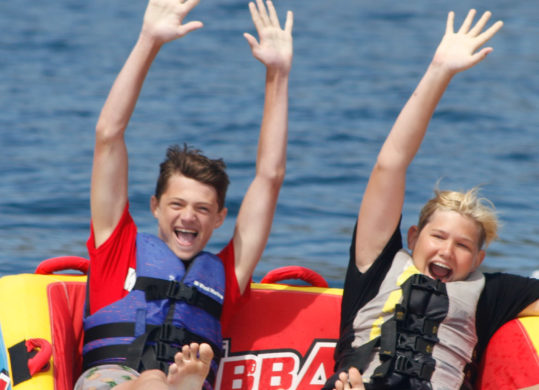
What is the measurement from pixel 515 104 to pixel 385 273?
6992 millimetres

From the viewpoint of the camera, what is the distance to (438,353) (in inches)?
106

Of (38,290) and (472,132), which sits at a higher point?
(472,132)

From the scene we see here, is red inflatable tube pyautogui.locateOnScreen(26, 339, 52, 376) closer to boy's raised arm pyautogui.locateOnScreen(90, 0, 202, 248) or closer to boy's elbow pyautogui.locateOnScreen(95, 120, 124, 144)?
boy's raised arm pyautogui.locateOnScreen(90, 0, 202, 248)

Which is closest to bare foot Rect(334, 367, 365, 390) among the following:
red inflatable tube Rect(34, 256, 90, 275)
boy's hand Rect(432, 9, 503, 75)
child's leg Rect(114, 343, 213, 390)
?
child's leg Rect(114, 343, 213, 390)

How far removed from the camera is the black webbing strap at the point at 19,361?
8.26ft

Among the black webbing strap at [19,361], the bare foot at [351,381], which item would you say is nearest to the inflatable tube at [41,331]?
the black webbing strap at [19,361]

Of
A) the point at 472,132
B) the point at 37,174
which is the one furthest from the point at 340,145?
the point at 37,174

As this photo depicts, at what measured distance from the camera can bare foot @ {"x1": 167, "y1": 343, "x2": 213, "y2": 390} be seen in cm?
226

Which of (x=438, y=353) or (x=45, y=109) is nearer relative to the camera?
(x=438, y=353)

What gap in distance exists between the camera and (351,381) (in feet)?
7.80

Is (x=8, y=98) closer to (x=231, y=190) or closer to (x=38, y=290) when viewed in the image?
(x=231, y=190)

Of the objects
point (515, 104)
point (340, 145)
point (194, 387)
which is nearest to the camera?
point (194, 387)

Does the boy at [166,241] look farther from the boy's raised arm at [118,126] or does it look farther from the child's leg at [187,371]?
the child's leg at [187,371]

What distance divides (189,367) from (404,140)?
97cm
